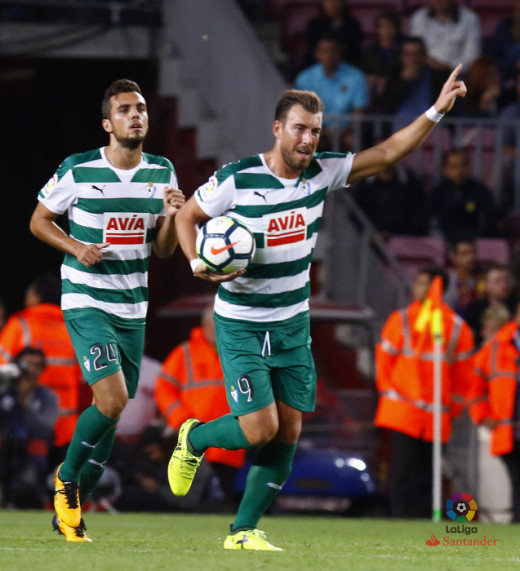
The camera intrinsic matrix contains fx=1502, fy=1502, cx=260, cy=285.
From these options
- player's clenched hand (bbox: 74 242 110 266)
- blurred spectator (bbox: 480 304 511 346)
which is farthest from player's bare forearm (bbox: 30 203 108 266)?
blurred spectator (bbox: 480 304 511 346)

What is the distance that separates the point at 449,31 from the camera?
17.1 meters

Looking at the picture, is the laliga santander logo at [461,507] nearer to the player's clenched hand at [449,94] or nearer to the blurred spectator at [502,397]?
the blurred spectator at [502,397]

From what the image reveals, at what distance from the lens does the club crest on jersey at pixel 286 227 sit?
748cm

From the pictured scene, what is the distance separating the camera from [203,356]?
1260 centimetres

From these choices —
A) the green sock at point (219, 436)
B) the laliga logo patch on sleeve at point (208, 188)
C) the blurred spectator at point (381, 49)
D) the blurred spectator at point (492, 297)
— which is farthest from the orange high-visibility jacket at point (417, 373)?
the laliga logo patch on sleeve at point (208, 188)

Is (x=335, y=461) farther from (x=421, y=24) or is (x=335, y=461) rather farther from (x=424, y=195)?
(x=421, y=24)

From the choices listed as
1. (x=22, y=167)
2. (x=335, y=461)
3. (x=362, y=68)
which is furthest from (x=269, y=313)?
(x=22, y=167)

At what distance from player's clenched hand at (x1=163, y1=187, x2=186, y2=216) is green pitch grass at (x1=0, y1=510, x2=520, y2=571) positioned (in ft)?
5.70

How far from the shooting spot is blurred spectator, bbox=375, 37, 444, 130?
15984 millimetres

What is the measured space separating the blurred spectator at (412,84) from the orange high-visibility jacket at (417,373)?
418 cm

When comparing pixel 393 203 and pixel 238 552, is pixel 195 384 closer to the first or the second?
pixel 393 203

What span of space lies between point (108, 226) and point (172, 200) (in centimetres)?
48

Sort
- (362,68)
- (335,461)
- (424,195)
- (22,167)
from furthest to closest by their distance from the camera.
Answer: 1. (22,167)
2. (362,68)
3. (424,195)
4. (335,461)

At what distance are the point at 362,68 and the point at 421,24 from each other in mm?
986
